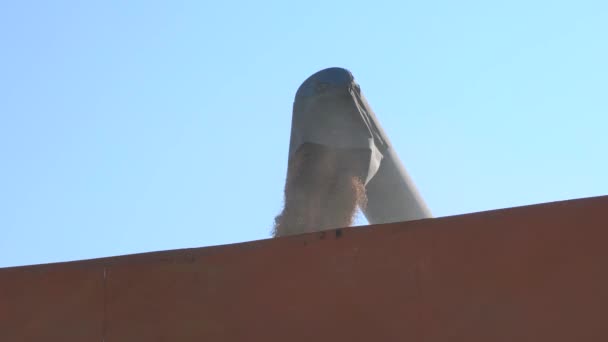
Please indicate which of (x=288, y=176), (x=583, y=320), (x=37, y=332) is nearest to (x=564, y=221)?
(x=583, y=320)

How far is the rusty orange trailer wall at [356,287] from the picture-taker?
3.15 meters

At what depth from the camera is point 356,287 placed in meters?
3.38

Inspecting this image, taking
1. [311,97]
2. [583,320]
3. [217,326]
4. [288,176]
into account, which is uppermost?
[311,97]

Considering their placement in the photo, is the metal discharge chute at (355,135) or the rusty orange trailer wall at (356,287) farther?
the metal discharge chute at (355,135)

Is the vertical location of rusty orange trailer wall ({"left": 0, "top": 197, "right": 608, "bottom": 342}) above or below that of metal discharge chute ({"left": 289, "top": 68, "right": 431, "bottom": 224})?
below

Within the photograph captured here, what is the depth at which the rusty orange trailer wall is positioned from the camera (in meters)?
3.15

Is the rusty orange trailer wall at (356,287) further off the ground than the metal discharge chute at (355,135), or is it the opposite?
the metal discharge chute at (355,135)

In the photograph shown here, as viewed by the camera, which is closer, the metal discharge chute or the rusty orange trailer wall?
the rusty orange trailer wall

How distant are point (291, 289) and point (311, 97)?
15.8 ft

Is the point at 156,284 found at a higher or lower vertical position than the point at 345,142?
lower

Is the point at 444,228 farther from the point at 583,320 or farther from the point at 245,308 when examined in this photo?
the point at 245,308

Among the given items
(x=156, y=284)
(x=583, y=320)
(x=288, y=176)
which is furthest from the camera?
(x=288, y=176)

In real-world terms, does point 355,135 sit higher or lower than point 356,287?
higher

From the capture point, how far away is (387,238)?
337 cm
